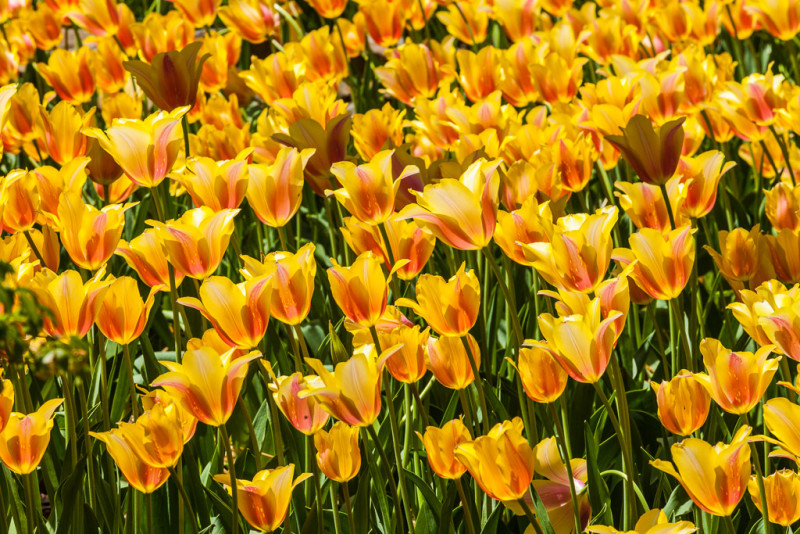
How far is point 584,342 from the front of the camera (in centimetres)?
137

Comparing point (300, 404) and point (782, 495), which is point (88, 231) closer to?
point (300, 404)

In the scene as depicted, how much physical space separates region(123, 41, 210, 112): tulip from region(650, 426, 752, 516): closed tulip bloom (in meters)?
1.29

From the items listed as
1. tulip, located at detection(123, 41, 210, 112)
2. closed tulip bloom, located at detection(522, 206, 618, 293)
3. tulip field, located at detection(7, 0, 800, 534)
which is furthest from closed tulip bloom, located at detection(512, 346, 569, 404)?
tulip, located at detection(123, 41, 210, 112)

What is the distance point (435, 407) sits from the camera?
6.60ft

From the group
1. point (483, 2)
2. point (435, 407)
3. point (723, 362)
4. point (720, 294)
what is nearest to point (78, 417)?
point (435, 407)

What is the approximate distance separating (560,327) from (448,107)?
1.12 meters

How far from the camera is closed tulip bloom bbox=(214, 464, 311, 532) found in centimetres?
135

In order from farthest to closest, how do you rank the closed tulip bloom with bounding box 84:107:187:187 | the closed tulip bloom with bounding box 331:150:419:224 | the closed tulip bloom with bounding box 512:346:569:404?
the closed tulip bloom with bounding box 84:107:187:187 < the closed tulip bloom with bounding box 331:150:419:224 < the closed tulip bloom with bounding box 512:346:569:404

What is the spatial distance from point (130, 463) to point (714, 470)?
0.77 metres

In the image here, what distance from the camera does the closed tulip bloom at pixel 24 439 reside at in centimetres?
143

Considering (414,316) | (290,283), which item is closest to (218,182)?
(290,283)

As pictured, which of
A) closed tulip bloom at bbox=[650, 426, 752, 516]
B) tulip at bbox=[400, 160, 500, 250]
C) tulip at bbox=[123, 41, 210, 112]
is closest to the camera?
closed tulip bloom at bbox=[650, 426, 752, 516]

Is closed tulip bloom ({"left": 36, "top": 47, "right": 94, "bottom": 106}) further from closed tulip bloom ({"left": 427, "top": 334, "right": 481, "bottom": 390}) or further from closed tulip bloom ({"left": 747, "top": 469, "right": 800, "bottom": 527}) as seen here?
closed tulip bloom ({"left": 747, "top": 469, "right": 800, "bottom": 527})

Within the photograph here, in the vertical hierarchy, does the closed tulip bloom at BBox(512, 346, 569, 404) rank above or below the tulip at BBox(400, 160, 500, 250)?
below
